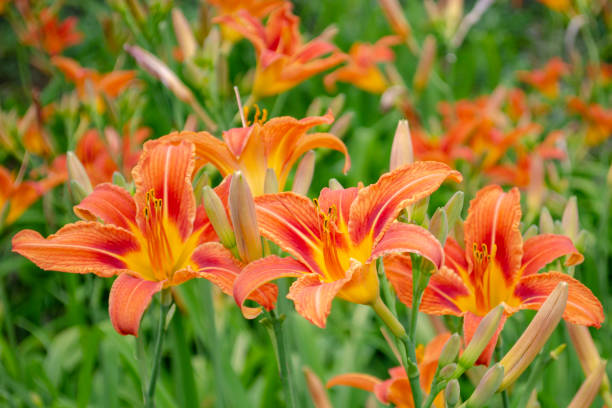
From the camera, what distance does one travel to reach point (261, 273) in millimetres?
765

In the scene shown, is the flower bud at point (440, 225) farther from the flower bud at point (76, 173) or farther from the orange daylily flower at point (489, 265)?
the flower bud at point (76, 173)

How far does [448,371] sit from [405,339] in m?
0.07

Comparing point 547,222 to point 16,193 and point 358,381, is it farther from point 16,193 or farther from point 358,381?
point 16,193

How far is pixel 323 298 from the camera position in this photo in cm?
71

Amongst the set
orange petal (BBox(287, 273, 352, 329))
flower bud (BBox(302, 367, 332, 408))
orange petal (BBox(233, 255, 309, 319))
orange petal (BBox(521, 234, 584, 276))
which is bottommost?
flower bud (BBox(302, 367, 332, 408))

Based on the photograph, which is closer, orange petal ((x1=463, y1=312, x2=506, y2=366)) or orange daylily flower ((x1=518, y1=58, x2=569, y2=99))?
orange petal ((x1=463, y1=312, x2=506, y2=366))

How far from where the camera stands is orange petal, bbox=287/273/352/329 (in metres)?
0.69

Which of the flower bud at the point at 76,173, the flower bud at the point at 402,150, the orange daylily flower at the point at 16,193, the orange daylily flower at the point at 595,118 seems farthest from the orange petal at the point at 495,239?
the orange daylily flower at the point at 595,118

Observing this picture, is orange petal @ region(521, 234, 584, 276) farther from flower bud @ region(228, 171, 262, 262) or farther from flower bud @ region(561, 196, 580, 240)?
flower bud @ region(228, 171, 262, 262)

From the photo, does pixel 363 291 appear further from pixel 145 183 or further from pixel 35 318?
pixel 35 318

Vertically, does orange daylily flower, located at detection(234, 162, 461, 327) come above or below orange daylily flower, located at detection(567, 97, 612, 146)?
above

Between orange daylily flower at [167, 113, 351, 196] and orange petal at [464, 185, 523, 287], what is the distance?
22 centimetres

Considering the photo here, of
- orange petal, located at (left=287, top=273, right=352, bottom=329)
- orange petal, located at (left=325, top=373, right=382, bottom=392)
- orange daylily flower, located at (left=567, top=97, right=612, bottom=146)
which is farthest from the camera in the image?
orange daylily flower, located at (left=567, top=97, right=612, bottom=146)

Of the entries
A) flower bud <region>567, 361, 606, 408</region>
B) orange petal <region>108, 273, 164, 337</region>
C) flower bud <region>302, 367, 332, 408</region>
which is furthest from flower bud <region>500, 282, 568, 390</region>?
orange petal <region>108, 273, 164, 337</region>
